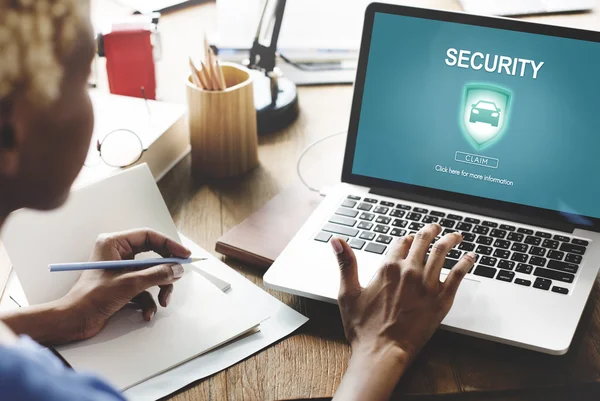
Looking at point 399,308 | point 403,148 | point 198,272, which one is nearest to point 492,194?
point 403,148

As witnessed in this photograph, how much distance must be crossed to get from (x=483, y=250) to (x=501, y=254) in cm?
3

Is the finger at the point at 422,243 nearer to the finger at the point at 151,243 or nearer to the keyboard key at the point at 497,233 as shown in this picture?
the keyboard key at the point at 497,233

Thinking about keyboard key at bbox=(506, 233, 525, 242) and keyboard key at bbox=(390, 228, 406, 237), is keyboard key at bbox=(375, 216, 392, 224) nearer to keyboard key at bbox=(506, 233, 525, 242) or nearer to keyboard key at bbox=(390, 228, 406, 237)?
keyboard key at bbox=(390, 228, 406, 237)

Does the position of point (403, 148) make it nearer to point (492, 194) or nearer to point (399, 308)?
point (492, 194)

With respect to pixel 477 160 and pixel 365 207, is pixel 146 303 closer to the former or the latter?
pixel 365 207

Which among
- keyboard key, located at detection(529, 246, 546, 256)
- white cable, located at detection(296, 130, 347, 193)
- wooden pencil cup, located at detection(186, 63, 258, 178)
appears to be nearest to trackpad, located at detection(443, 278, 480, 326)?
keyboard key, located at detection(529, 246, 546, 256)

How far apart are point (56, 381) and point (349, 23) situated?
1363 millimetres

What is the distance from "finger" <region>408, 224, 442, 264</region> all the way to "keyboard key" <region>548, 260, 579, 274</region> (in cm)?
17

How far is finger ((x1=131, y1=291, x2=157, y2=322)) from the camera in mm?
914

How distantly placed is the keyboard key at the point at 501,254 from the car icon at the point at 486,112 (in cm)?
19

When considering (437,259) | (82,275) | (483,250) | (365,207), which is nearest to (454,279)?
(437,259)

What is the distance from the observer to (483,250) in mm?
1001

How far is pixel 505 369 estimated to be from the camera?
861mm

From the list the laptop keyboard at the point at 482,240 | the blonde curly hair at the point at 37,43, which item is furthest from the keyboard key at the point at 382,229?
the blonde curly hair at the point at 37,43
